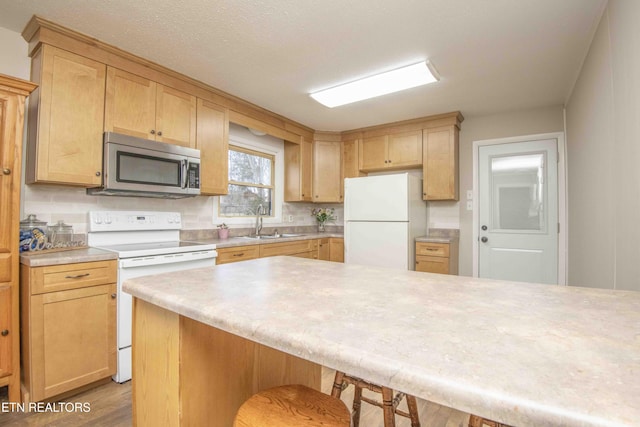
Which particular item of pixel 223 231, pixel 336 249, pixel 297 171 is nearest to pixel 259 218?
pixel 223 231

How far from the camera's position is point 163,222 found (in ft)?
9.22

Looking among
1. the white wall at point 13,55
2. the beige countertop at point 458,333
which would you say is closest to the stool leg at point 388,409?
the beige countertop at point 458,333

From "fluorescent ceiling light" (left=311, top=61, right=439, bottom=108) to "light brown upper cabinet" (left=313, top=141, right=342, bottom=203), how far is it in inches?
47.4

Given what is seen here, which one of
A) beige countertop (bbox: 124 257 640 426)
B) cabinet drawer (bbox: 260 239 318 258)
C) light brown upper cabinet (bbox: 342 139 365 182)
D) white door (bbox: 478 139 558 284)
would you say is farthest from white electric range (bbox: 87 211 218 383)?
white door (bbox: 478 139 558 284)

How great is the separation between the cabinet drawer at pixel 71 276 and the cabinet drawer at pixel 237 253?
2.77 ft

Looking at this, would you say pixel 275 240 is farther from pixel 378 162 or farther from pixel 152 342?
pixel 152 342

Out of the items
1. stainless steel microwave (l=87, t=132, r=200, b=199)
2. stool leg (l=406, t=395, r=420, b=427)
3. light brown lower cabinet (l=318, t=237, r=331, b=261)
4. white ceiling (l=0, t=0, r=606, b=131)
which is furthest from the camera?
light brown lower cabinet (l=318, t=237, r=331, b=261)

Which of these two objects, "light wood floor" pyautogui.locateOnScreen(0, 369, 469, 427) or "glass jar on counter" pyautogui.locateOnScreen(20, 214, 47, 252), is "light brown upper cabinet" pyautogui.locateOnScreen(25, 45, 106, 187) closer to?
"glass jar on counter" pyautogui.locateOnScreen(20, 214, 47, 252)

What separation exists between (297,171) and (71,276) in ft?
8.95

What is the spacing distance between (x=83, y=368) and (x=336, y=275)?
71.7 inches

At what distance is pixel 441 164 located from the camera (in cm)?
361

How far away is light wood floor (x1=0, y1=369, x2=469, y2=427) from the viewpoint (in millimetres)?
1673

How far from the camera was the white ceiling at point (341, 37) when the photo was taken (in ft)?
5.91

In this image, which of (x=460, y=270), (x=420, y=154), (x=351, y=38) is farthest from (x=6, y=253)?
(x=460, y=270)
